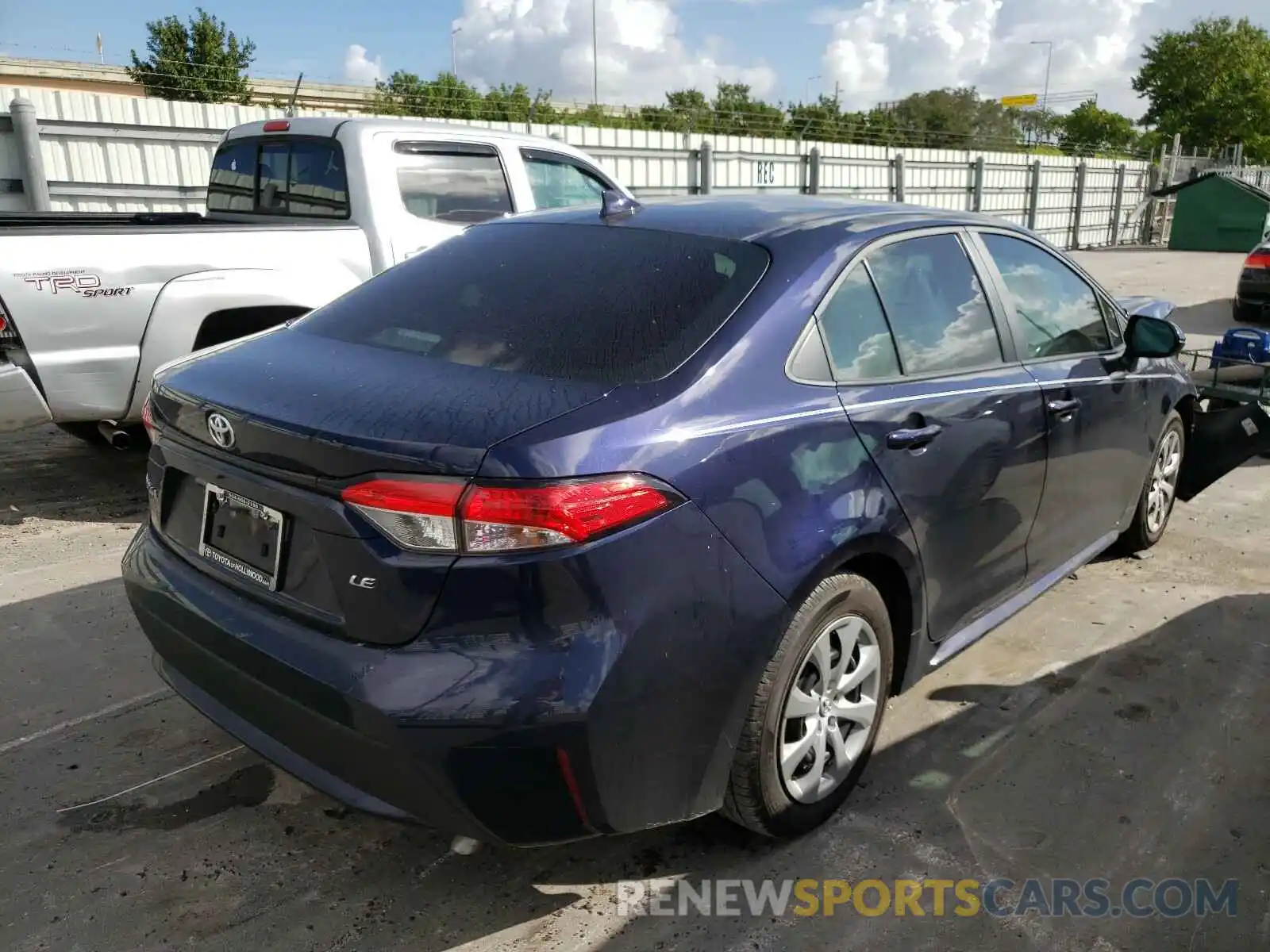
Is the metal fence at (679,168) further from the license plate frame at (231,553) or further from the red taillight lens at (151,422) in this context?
the license plate frame at (231,553)

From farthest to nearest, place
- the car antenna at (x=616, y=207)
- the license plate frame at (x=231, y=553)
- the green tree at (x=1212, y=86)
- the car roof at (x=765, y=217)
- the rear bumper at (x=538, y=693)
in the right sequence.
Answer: the green tree at (x=1212, y=86) < the car antenna at (x=616, y=207) < the car roof at (x=765, y=217) < the license plate frame at (x=231, y=553) < the rear bumper at (x=538, y=693)

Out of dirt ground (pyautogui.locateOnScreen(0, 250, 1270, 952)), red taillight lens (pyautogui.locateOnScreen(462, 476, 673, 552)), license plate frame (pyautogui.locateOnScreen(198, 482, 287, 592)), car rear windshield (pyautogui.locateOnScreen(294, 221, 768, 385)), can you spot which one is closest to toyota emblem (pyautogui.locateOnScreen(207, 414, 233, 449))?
license plate frame (pyautogui.locateOnScreen(198, 482, 287, 592))

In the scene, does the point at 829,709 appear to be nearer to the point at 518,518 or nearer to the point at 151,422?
the point at 518,518

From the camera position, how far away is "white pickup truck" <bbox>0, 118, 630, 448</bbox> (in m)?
4.70

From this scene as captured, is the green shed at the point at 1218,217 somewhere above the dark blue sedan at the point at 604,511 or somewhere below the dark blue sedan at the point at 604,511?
below

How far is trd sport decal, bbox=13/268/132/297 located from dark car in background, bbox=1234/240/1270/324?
12538 millimetres

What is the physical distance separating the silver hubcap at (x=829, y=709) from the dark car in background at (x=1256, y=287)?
11960 mm

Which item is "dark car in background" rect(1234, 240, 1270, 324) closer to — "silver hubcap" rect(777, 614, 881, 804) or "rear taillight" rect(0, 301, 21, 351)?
"silver hubcap" rect(777, 614, 881, 804)

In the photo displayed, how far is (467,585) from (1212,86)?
70.3 metres

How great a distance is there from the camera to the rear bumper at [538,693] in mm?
2053

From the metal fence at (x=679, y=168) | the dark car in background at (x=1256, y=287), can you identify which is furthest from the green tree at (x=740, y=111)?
the dark car in background at (x=1256, y=287)

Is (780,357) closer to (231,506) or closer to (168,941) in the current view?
(231,506)

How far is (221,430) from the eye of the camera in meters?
2.44

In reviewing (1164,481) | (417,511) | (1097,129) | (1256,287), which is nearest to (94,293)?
(417,511)
